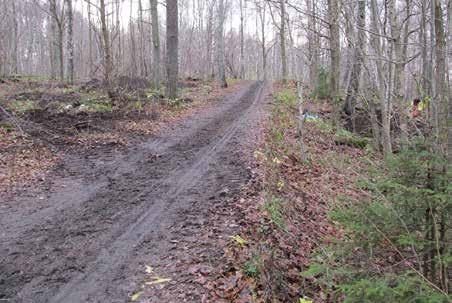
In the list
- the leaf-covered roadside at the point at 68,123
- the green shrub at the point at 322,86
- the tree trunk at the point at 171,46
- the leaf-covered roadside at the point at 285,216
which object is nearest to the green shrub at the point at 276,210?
the leaf-covered roadside at the point at 285,216

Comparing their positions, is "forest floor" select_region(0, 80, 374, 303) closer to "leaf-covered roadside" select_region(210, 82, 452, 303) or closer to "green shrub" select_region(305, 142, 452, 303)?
"leaf-covered roadside" select_region(210, 82, 452, 303)

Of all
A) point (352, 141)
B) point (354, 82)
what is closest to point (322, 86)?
point (354, 82)

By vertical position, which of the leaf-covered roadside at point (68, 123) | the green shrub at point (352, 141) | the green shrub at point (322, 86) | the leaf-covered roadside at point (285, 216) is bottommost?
the leaf-covered roadside at point (285, 216)

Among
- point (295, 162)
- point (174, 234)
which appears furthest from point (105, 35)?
point (174, 234)

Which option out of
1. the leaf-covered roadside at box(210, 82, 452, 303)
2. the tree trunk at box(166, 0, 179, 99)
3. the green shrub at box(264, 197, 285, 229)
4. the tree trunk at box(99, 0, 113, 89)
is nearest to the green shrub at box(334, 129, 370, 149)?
the leaf-covered roadside at box(210, 82, 452, 303)

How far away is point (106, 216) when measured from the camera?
17.7ft

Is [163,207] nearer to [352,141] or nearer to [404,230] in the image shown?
[404,230]

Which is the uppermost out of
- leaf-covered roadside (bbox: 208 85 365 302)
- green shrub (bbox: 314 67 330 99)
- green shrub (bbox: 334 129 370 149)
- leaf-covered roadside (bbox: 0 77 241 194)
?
green shrub (bbox: 314 67 330 99)

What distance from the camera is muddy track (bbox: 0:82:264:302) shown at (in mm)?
3852

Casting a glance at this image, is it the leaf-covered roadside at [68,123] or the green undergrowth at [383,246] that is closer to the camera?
the green undergrowth at [383,246]

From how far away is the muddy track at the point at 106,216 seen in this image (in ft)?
12.6

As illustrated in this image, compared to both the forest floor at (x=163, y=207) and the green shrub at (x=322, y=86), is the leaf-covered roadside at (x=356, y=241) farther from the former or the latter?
the green shrub at (x=322, y=86)

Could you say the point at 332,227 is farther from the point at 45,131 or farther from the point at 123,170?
the point at 45,131

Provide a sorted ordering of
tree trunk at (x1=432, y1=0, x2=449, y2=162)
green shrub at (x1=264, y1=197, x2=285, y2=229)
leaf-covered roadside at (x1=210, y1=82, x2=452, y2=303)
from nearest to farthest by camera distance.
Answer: leaf-covered roadside at (x1=210, y1=82, x2=452, y2=303), tree trunk at (x1=432, y1=0, x2=449, y2=162), green shrub at (x1=264, y1=197, x2=285, y2=229)
